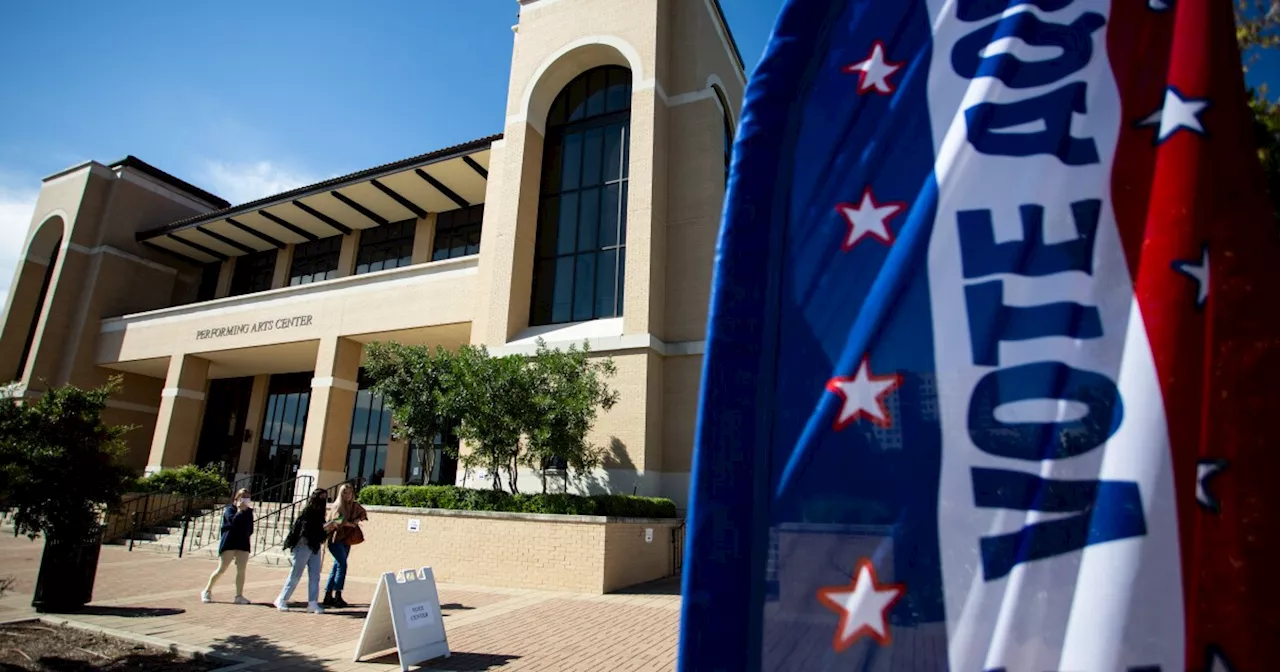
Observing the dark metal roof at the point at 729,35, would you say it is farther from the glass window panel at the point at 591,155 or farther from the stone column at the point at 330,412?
the stone column at the point at 330,412

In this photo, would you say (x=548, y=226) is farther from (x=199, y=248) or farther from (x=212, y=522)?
(x=199, y=248)

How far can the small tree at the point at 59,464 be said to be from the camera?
24.1ft

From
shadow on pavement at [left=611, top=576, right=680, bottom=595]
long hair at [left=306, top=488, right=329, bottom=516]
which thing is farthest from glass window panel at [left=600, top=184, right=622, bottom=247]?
long hair at [left=306, top=488, right=329, bottom=516]

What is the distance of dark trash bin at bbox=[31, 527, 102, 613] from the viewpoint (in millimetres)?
8531

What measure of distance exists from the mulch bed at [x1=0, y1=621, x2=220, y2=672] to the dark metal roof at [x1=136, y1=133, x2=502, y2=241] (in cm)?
1731

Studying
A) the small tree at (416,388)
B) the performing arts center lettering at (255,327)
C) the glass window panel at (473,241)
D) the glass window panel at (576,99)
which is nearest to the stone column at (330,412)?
the performing arts center lettering at (255,327)

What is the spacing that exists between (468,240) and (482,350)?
11.1 m

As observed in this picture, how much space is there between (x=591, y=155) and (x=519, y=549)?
39.1ft

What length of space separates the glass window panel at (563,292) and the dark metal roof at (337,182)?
555cm

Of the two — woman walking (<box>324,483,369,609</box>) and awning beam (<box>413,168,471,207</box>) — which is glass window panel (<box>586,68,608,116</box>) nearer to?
awning beam (<box>413,168,471,207</box>)

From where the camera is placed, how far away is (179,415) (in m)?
24.6

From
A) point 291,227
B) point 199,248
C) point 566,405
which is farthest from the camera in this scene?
point 199,248

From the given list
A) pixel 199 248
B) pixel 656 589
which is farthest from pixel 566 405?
pixel 199 248

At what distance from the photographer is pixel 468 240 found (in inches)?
1001
